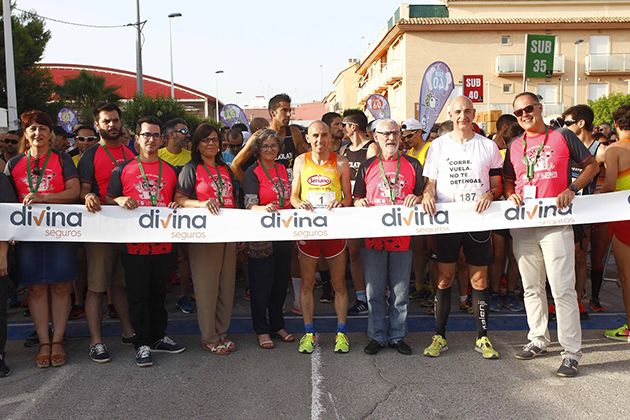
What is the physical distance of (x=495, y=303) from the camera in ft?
22.5

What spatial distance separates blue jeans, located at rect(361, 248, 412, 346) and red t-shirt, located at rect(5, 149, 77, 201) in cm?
275

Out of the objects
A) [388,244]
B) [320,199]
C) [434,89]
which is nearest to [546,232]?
[388,244]

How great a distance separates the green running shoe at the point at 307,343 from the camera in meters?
5.28

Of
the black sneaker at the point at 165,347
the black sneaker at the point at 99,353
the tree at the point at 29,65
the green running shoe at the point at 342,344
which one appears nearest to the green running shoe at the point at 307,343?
the green running shoe at the point at 342,344

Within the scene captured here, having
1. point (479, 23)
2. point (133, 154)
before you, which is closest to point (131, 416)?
point (133, 154)

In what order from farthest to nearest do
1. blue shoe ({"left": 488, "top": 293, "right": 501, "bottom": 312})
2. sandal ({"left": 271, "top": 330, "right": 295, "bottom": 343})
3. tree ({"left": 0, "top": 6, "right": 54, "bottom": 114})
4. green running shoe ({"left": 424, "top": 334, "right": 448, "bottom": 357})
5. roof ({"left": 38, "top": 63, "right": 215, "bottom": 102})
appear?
roof ({"left": 38, "top": 63, "right": 215, "bottom": 102}) < tree ({"left": 0, "top": 6, "right": 54, "bottom": 114}) < blue shoe ({"left": 488, "top": 293, "right": 501, "bottom": 312}) < sandal ({"left": 271, "top": 330, "right": 295, "bottom": 343}) < green running shoe ({"left": 424, "top": 334, "right": 448, "bottom": 357})

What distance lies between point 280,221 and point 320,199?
1.33 feet

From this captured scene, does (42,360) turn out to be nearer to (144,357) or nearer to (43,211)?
(144,357)

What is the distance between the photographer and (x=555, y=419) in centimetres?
389

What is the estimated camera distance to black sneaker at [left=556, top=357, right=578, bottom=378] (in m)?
4.63

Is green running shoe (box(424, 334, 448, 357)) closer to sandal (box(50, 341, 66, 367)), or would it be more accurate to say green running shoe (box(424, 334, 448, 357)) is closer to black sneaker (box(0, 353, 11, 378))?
sandal (box(50, 341, 66, 367))

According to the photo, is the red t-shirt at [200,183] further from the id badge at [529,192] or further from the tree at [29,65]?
the tree at [29,65]

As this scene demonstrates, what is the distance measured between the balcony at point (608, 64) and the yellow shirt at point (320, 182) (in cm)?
4070

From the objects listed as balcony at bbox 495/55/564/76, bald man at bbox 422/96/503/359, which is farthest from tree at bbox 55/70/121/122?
bald man at bbox 422/96/503/359
